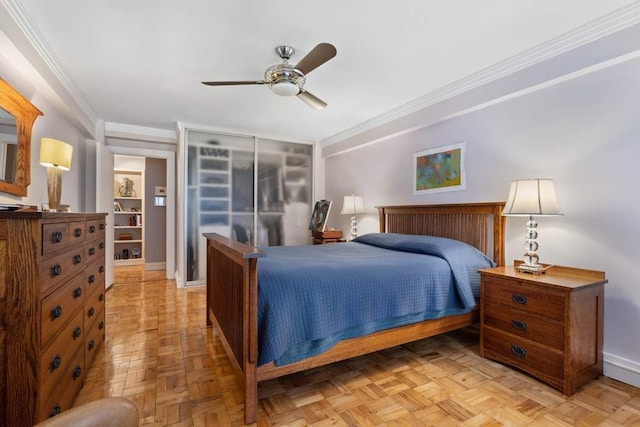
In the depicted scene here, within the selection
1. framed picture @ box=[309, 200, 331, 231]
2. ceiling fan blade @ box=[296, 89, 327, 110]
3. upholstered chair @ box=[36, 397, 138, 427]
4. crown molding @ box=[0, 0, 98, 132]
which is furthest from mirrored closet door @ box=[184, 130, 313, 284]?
upholstered chair @ box=[36, 397, 138, 427]

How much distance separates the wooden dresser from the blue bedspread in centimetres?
87

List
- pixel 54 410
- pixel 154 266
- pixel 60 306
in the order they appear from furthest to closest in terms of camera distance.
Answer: pixel 154 266 < pixel 60 306 < pixel 54 410

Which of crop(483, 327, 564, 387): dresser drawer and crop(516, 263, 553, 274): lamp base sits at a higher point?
crop(516, 263, 553, 274): lamp base

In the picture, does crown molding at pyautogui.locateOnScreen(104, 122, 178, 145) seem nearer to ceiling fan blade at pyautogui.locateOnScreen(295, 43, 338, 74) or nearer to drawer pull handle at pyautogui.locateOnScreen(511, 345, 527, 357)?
ceiling fan blade at pyautogui.locateOnScreen(295, 43, 338, 74)

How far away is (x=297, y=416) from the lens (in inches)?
62.4

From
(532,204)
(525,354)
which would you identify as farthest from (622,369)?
(532,204)

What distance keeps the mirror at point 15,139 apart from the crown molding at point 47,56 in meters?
0.33

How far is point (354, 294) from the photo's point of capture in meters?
1.84

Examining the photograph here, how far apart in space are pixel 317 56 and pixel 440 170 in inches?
71.3

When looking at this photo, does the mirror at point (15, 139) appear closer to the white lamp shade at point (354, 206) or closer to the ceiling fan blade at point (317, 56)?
the ceiling fan blade at point (317, 56)

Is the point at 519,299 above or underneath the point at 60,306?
A: underneath

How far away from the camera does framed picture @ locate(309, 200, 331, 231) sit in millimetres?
4566

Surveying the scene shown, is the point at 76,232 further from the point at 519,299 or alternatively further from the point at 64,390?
the point at 519,299

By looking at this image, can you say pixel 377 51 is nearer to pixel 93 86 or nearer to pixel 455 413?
pixel 455 413
